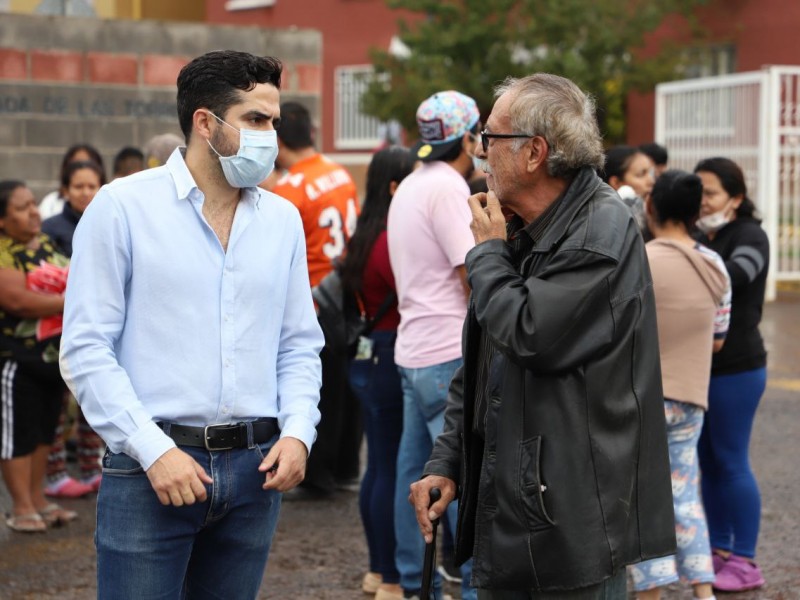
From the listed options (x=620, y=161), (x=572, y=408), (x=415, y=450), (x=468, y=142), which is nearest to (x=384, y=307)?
(x=415, y=450)

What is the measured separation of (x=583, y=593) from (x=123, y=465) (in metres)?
1.09

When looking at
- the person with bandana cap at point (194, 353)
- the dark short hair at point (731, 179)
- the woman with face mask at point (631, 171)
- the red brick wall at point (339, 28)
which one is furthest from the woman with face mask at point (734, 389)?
the red brick wall at point (339, 28)

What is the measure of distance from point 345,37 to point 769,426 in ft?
72.3

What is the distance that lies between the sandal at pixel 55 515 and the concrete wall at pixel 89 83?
5.32 metres

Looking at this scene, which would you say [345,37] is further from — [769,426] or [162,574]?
[162,574]

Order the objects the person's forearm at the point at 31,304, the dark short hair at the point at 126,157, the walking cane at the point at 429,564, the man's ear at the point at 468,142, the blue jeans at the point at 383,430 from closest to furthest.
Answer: the walking cane at the point at 429,564, the man's ear at the point at 468,142, the blue jeans at the point at 383,430, the person's forearm at the point at 31,304, the dark short hair at the point at 126,157

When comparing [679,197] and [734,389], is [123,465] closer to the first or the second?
[679,197]

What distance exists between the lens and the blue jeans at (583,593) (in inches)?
116

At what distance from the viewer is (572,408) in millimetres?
2873

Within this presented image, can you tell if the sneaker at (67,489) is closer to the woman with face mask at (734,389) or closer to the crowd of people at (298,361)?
the woman with face mask at (734,389)

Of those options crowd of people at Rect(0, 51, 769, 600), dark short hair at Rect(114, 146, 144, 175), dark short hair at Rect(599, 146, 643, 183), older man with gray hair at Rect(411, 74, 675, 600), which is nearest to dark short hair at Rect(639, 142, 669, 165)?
dark short hair at Rect(599, 146, 643, 183)

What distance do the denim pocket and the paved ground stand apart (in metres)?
2.72

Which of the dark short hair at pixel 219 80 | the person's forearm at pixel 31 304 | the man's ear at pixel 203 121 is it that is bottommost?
the person's forearm at pixel 31 304

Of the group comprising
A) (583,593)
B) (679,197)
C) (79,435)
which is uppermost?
(679,197)
